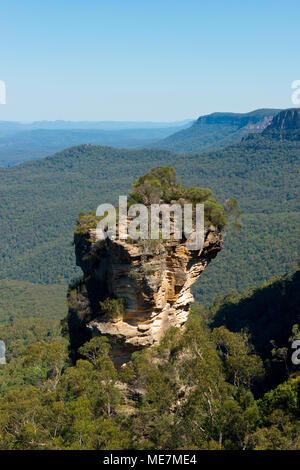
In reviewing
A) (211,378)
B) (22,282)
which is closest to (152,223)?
(211,378)

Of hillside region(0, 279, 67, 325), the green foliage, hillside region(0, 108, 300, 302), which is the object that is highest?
the green foliage

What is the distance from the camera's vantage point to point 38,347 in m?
25.3

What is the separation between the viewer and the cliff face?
2197 cm

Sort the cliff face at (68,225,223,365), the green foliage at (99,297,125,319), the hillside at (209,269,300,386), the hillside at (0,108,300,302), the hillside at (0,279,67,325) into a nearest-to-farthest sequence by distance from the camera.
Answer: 1. the cliff face at (68,225,223,365)
2. the green foliage at (99,297,125,319)
3. the hillside at (209,269,300,386)
4. the hillside at (0,108,300,302)
5. the hillside at (0,279,67,325)

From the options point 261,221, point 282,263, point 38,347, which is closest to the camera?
point 38,347

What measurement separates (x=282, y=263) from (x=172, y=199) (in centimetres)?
7294

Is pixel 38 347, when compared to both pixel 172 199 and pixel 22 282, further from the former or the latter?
pixel 22 282

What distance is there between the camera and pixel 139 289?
22.0m

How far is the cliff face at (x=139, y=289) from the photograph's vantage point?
22.0 meters

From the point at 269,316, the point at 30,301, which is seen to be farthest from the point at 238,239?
the point at 269,316

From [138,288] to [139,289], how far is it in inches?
3.1

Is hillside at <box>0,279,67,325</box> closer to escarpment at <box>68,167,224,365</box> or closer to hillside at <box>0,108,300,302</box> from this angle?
hillside at <box>0,108,300,302</box>

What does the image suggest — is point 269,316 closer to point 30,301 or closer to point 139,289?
point 139,289

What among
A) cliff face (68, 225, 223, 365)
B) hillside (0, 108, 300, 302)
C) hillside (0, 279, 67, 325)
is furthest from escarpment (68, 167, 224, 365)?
hillside (0, 279, 67, 325)
